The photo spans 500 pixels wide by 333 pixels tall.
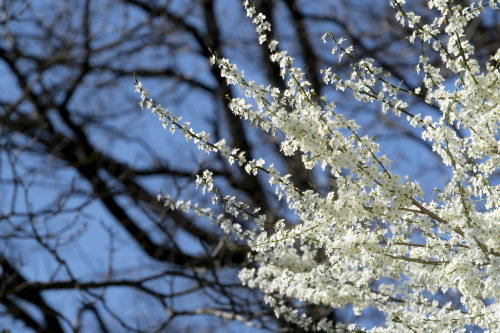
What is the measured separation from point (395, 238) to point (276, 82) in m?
6.85

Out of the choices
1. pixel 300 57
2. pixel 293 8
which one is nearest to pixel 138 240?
pixel 300 57

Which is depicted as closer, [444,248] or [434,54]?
[444,248]

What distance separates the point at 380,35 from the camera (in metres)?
9.95

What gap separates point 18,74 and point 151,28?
223 cm

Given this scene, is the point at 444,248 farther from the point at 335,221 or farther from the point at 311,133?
the point at 311,133

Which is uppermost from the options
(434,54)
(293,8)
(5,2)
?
(293,8)

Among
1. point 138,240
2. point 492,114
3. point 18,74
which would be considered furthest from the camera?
point 138,240

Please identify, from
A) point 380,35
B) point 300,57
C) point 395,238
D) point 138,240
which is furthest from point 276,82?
point 395,238

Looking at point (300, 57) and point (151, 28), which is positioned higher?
point (300, 57)

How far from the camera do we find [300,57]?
10578 mm

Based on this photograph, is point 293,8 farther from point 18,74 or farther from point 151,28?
point 18,74

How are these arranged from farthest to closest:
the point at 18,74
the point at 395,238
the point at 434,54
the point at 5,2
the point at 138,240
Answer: the point at 138,240 < the point at 434,54 < the point at 18,74 < the point at 5,2 < the point at 395,238

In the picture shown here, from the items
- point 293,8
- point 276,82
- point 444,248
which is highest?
point 293,8

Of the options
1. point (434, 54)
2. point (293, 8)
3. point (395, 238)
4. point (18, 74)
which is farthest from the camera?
point (293, 8)
